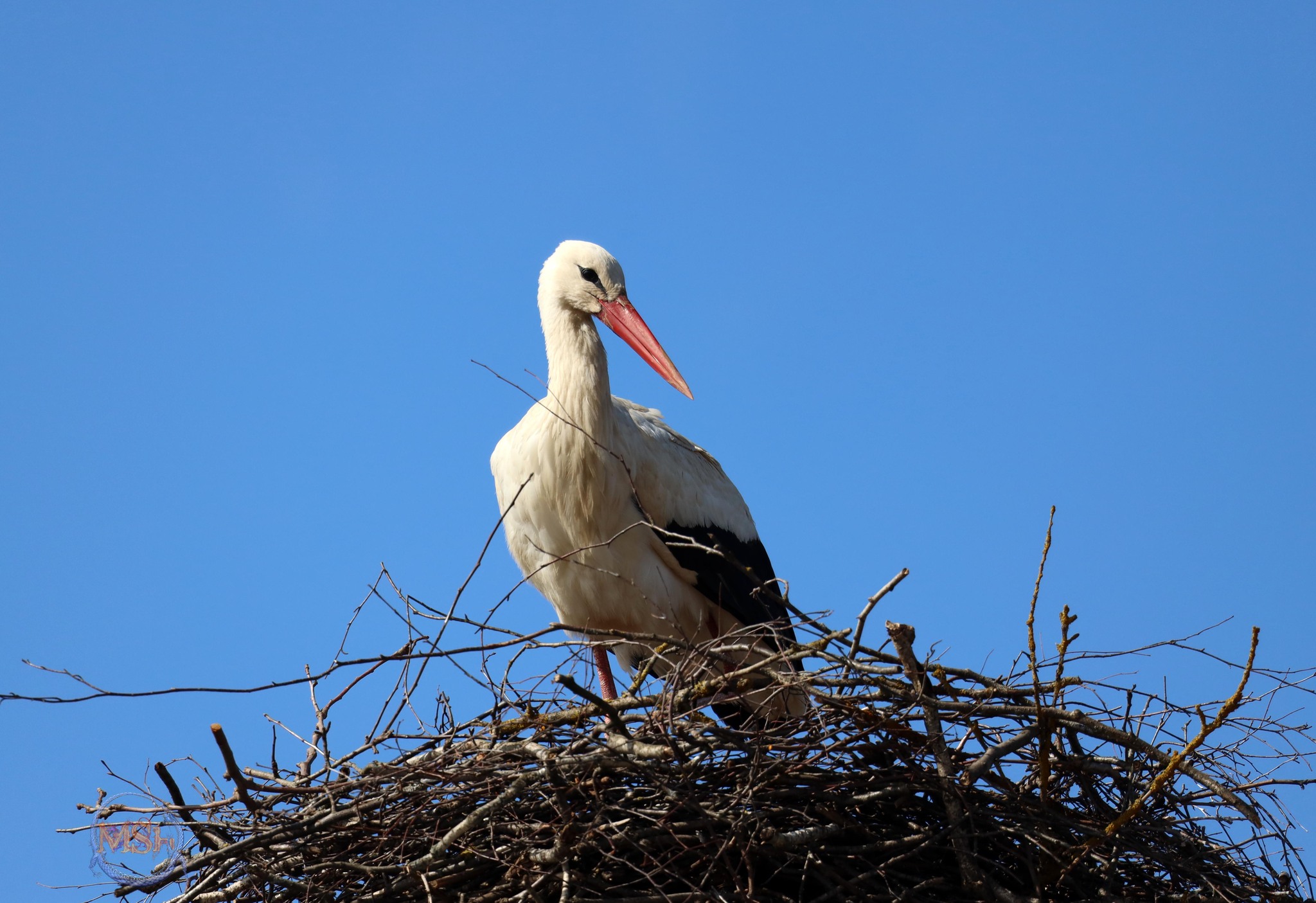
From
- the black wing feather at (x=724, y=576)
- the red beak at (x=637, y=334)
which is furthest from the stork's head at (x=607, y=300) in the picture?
the black wing feather at (x=724, y=576)

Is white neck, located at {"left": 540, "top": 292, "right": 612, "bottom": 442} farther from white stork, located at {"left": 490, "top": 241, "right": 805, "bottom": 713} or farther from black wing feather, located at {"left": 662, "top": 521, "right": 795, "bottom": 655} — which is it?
black wing feather, located at {"left": 662, "top": 521, "right": 795, "bottom": 655}

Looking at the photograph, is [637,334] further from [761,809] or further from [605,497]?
[761,809]

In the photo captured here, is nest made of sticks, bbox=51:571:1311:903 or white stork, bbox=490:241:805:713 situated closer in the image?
nest made of sticks, bbox=51:571:1311:903

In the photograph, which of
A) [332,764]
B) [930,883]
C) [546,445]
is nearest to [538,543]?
[546,445]

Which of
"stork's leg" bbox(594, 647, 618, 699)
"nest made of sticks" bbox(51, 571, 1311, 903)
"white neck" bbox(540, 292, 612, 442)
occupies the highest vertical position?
"white neck" bbox(540, 292, 612, 442)

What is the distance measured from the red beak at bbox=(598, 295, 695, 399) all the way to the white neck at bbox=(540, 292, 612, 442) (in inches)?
2.9

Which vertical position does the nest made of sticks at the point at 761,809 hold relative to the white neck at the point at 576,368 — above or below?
below

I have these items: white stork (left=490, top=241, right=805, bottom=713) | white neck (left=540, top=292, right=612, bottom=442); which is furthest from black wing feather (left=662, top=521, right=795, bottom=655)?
white neck (left=540, top=292, right=612, bottom=442)

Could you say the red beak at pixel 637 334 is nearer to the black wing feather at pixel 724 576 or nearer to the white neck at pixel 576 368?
the white neck at pixel 576 368

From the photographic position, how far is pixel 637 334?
448 centimetres

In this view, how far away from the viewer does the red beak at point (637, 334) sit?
14.7ft

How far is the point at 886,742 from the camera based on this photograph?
113 inches

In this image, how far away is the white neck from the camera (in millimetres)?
4289

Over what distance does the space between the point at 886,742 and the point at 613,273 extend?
2.14 meters
